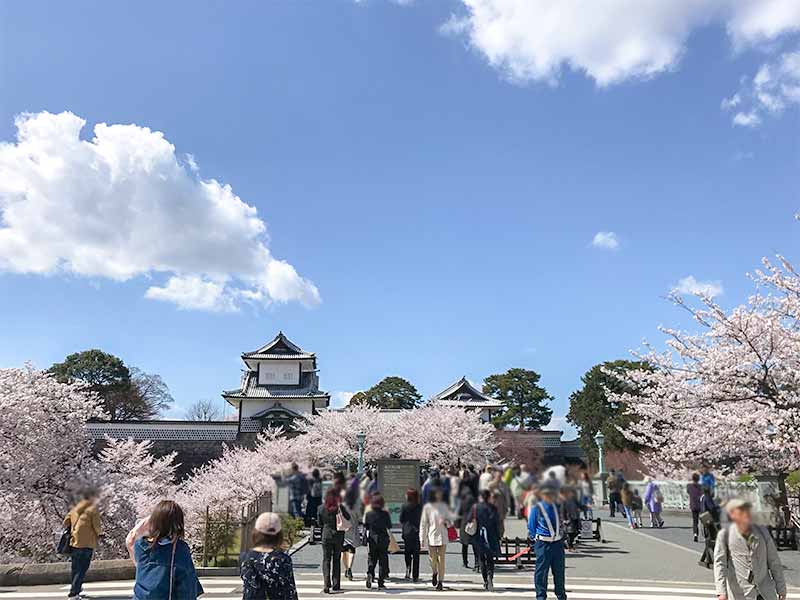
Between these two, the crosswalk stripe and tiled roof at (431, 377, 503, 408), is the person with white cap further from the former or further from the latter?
tiled roof at (431, 377, 503, 408)

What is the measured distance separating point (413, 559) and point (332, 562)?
1.47m

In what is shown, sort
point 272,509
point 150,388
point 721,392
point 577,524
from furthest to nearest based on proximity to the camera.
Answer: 1. point 150,388
2. point 577,524
3. point 721,392
4. point 272,509

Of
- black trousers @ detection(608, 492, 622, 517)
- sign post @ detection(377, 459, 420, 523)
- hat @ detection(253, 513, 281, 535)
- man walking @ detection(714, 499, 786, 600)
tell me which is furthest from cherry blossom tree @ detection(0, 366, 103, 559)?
man walking @ detection(714, 499, 786, 600)

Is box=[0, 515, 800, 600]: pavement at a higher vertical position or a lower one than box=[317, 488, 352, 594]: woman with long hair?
lower

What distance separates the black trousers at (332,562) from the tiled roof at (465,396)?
113 ft

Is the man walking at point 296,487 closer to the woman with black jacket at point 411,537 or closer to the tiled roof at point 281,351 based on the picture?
the woman with black jacket at point 411,537

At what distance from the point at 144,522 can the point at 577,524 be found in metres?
11.8

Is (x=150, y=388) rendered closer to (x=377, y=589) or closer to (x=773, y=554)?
(x=377, y=589)

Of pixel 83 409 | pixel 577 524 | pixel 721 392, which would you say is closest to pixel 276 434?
pixel 83 409

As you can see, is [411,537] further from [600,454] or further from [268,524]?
[268,524]

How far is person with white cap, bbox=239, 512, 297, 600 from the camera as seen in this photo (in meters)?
4.14

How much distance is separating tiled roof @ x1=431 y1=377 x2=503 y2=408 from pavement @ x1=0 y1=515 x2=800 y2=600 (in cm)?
3038

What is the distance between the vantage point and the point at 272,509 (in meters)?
4.49

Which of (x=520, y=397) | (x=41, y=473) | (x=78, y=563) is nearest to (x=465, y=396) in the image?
(x=520, y=397)
